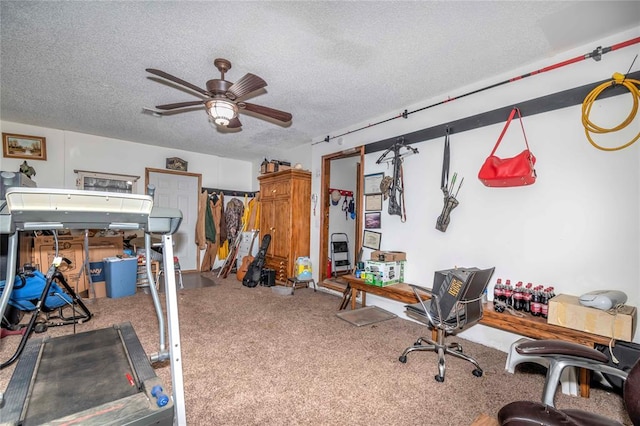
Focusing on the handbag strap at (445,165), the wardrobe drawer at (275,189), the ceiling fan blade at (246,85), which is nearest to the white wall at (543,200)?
the handbag strap at (445,165)

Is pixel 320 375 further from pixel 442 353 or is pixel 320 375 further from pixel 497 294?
pixel 497 294

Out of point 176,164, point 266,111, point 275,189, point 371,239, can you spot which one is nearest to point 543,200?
point 371,239

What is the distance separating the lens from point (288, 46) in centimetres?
234

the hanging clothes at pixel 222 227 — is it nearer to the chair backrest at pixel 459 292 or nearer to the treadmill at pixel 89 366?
the treadmill at pixel 89 366

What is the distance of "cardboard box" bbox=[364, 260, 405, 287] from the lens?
3.32 meters

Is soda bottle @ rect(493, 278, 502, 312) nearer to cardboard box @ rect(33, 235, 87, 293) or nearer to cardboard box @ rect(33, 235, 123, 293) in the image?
cardboard box @ rect(33, 235, 123, 293)

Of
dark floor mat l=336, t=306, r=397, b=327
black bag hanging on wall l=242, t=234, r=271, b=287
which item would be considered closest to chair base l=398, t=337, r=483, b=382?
dark floor mat l=336, t=306, r=397, b=327

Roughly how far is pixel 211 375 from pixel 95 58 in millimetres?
2915

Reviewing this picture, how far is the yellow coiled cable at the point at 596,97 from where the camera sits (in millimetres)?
2000

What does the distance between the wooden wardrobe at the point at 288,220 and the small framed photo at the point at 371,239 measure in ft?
4.28

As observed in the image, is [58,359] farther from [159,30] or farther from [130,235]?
[130,235]

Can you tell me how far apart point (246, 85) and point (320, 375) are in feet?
7.82

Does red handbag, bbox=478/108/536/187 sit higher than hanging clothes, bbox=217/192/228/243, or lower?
higher

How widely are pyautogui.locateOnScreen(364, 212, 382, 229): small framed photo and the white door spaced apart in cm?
397
